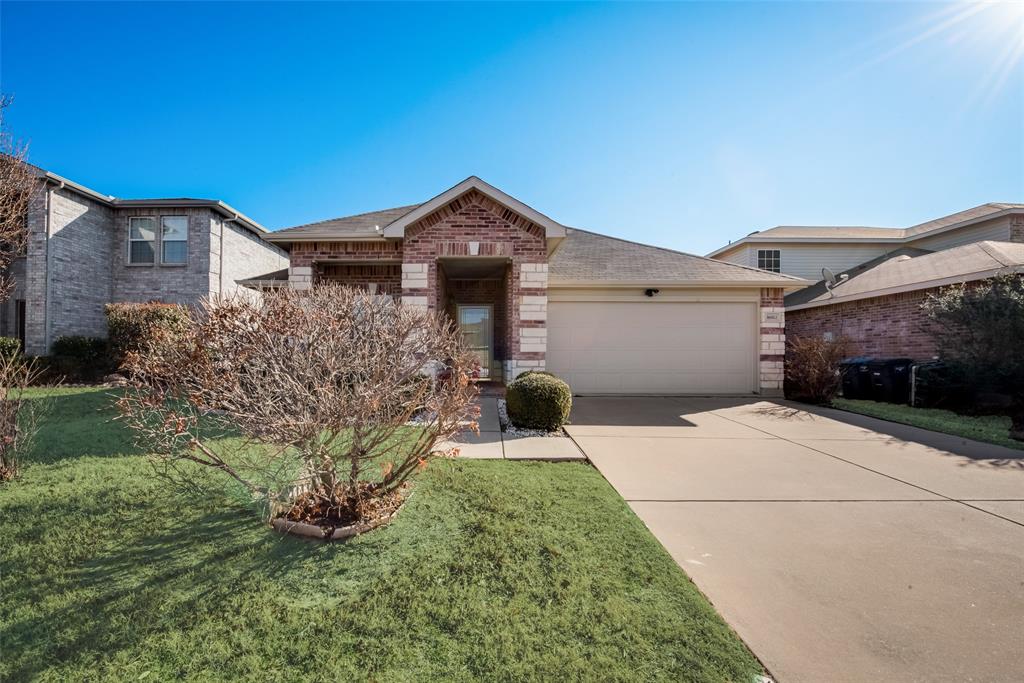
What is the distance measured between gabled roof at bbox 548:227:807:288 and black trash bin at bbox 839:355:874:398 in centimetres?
270

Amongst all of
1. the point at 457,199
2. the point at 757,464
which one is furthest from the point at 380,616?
the point at 457,199

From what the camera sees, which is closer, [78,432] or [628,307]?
[78,432]

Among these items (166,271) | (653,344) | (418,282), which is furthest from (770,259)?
(166,271)

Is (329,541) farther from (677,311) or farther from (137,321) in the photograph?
(137,321)

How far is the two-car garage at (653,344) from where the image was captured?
10.7 metres

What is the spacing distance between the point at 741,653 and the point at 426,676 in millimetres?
1636

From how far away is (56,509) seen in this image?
352 cm

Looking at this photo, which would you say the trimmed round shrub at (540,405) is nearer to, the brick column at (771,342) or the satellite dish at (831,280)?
the brick column at (771,342)

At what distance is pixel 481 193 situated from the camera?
9.17 meters

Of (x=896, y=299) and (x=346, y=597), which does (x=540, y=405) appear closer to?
(x=346, y=597)

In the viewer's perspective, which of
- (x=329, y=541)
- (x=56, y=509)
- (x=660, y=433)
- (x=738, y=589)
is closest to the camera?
(x=738, y=589)

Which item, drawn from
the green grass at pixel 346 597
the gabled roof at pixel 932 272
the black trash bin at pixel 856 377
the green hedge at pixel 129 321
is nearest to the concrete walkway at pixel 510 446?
the green grass at pixel 346 597

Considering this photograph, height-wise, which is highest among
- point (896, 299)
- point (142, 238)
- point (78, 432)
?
point (142, 238)

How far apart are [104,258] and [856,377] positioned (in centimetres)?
2268
